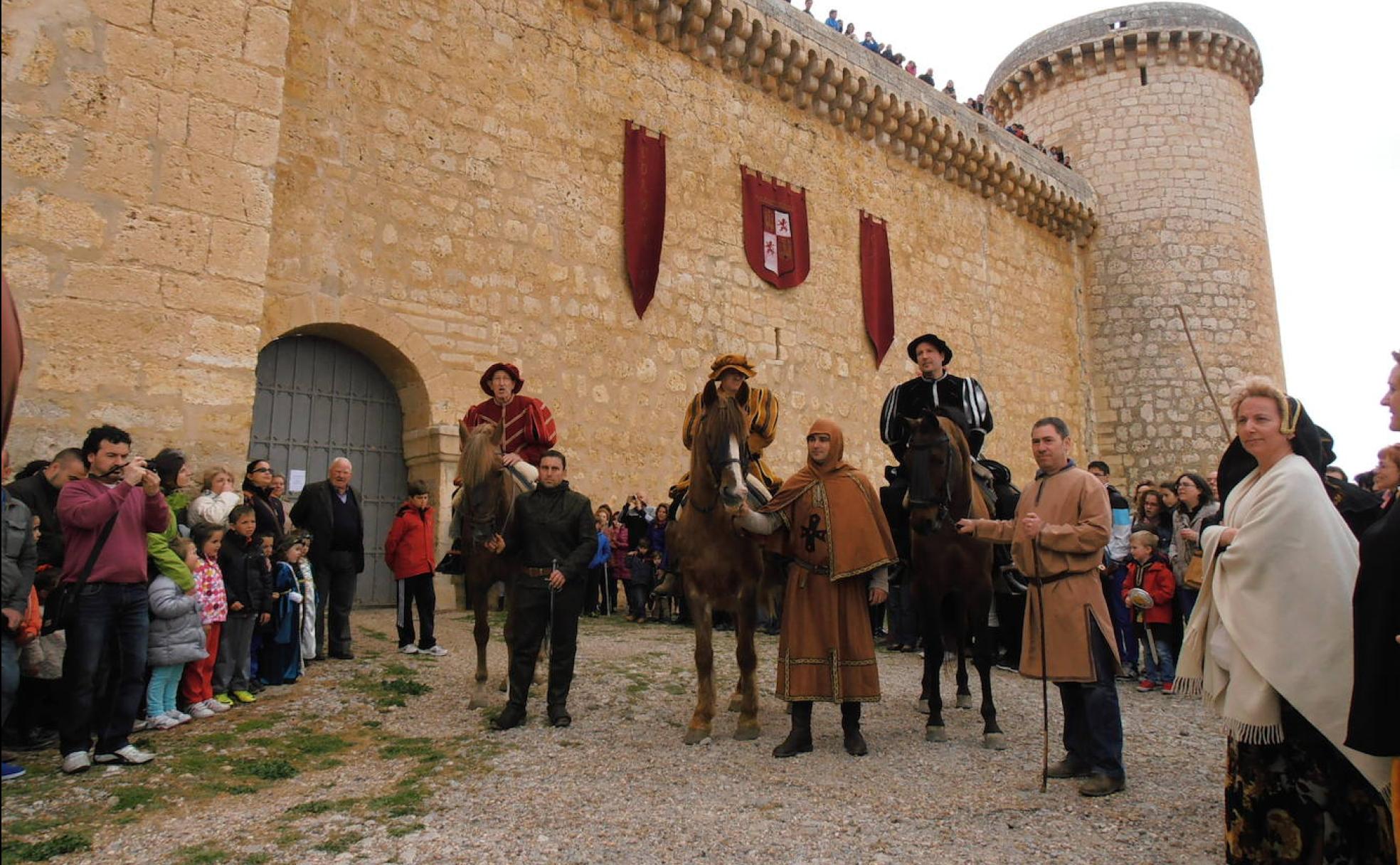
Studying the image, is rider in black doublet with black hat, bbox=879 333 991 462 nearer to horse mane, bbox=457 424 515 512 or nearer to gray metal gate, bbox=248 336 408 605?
horse mane, bbox=457 424 515 512

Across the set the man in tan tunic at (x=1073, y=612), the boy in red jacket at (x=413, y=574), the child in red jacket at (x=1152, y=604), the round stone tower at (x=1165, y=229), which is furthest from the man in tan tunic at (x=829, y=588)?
the round stone tower at (x=1165, y=229)

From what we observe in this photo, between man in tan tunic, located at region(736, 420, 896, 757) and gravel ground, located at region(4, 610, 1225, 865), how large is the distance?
0.34 metres

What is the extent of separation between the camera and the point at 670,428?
1196 cm

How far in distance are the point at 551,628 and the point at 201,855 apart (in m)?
2.31

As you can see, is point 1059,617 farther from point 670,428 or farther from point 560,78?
point 560,78

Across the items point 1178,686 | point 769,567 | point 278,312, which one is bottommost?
point 1178,686

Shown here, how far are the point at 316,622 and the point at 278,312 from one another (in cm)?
358

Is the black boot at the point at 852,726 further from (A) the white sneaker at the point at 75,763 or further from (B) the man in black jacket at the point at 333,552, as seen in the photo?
(B) the man in black jacket at the point at 333,552

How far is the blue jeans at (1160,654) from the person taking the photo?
686 centimetres

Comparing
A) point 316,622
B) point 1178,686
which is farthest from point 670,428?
point 1178,686

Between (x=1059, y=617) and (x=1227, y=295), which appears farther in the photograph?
(x=1227, y=295)

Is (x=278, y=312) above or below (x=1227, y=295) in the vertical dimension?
below

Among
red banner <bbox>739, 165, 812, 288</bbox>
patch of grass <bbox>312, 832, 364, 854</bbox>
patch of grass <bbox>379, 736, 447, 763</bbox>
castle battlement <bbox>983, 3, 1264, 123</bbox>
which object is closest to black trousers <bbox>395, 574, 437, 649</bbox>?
patch of grass <bbox>379, 736, 447, 763</bbox>

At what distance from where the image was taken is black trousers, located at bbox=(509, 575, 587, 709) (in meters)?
5.20
